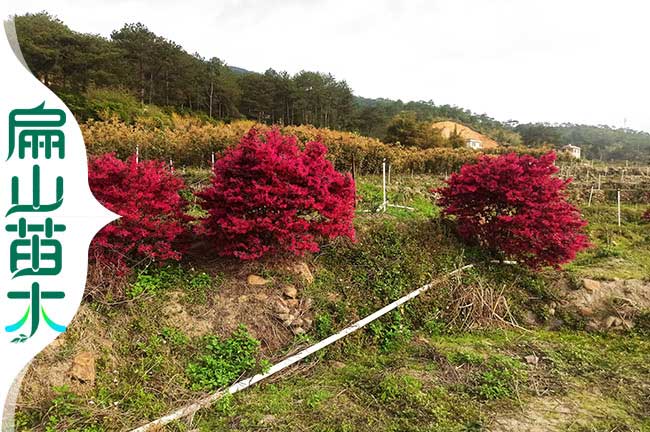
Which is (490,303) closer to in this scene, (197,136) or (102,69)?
(197,136)

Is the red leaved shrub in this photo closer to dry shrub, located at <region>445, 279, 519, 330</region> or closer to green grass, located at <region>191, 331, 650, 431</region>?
green grass, located at <region>191, 331, 650, 431</region>

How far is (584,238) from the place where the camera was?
6.47 metres

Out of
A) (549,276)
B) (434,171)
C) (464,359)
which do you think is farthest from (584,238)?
(434,171)

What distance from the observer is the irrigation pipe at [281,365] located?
353cm

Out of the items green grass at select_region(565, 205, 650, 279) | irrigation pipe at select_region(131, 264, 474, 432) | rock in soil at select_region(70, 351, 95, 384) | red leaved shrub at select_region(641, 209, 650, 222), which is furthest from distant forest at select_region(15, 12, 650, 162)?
irrigation pipe at select_region(131, 264, 474, 432)

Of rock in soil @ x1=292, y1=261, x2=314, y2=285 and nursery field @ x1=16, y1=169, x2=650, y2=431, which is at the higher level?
rock in soil @ x1=292, y1=261, x2=314, y2=285

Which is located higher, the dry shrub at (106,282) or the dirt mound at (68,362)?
the dry shrub at (106,282)

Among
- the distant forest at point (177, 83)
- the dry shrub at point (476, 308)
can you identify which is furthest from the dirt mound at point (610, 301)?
the distant forest at point (177, 83)

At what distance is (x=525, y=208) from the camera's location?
251 inches

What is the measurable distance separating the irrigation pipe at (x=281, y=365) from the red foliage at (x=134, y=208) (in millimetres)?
1769

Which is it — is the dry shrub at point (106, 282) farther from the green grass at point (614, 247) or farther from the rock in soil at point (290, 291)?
the green grass at point (614, 247)

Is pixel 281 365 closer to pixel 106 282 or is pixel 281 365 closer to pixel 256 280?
pixel 256 280

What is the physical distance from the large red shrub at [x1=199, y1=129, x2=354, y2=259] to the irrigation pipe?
1.15m

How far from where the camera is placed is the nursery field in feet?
12.0
